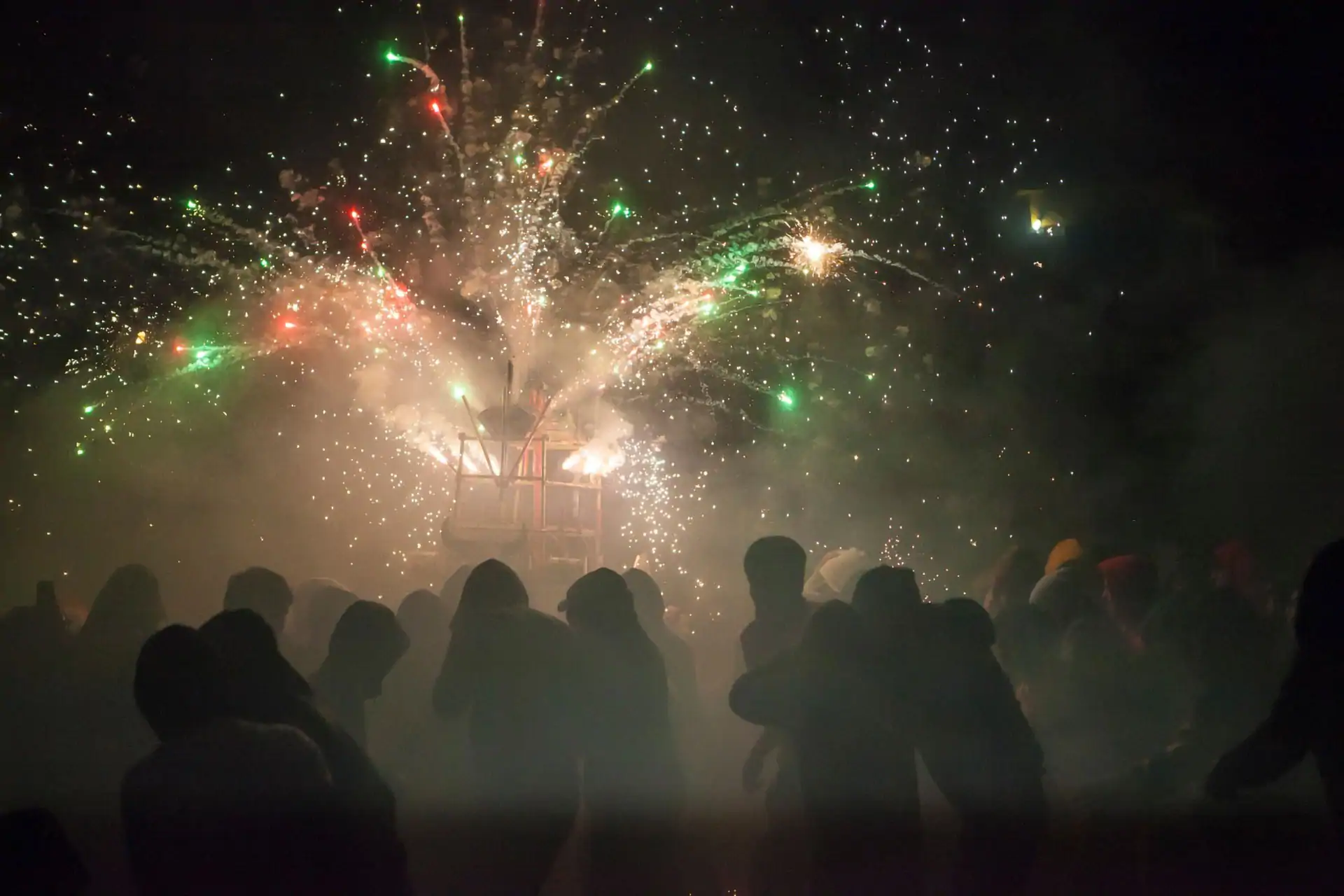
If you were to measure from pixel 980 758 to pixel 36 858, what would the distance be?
289 cm

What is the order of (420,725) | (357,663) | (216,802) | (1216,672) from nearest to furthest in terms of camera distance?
(216,802) < (357,663) < (1216,672) < (420,725)

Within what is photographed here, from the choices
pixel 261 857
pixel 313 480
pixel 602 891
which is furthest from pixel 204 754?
pixel 313 480

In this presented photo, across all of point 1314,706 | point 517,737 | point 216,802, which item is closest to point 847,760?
point 517,737

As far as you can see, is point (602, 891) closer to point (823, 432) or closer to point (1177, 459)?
point (1177, 459)

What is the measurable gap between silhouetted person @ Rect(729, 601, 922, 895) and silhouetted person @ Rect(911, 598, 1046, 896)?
148mm

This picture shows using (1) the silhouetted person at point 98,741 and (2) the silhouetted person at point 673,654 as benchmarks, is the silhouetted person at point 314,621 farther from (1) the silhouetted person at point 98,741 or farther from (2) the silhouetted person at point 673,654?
(2) the silhouetted person at point 673,654

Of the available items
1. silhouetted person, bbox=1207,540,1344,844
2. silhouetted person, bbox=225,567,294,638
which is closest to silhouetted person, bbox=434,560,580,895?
silhouetted person, bbox=225,567,294,638

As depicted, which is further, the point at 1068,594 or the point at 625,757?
the point at 1068,594

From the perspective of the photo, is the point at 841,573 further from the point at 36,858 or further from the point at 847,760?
the point at 36,858

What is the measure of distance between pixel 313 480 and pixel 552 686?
40.9ft

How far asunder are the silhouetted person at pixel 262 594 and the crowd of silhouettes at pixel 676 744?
0.43 meters

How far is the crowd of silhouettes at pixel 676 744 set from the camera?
256 cm

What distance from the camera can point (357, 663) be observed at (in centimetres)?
393

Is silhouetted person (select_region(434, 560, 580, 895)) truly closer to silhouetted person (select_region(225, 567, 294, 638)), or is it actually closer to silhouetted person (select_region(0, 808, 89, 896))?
silhouetted person (select_region(0, 808, 89, 896))
